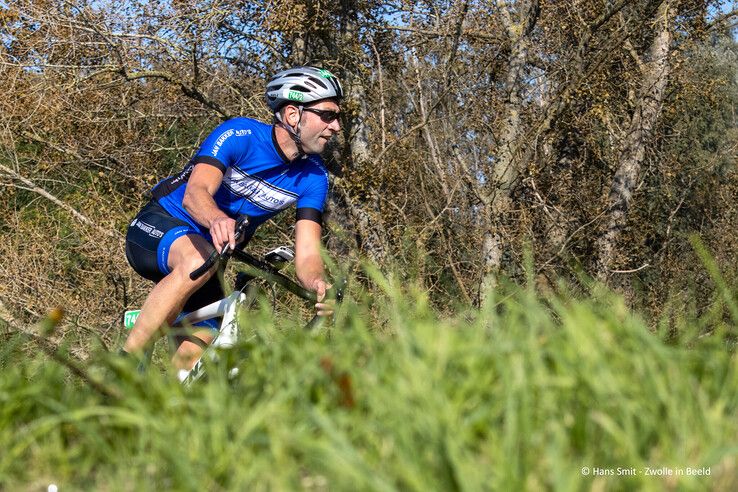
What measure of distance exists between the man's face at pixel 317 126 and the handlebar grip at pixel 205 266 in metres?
1.14

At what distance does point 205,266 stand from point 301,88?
1399 mm

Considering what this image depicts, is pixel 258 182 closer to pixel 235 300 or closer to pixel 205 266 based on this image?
pixel 235 300

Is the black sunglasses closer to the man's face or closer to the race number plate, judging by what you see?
the man's face

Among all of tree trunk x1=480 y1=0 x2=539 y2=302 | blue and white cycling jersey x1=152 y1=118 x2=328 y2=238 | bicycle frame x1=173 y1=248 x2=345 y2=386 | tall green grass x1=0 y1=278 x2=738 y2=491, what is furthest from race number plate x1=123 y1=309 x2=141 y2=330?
tree trunk x1=480 y1=0 x2=539 y2=302

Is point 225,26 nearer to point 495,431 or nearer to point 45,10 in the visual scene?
point 45,10

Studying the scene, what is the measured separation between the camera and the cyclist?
5.63m

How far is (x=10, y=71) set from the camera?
12.9 meters

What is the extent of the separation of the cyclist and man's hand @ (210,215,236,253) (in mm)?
428

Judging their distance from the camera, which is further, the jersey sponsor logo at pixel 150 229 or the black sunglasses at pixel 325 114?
the black sunglasses at pixel 325 114

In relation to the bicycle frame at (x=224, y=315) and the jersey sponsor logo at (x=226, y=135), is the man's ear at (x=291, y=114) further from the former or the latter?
the bicycle frame at (x=224, y=315)

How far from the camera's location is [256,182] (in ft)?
19.9

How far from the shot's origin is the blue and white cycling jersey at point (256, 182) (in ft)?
19.5

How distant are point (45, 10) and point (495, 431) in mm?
11994

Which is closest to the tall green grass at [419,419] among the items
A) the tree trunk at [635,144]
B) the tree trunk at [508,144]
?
the tree trunk at [508,144]
